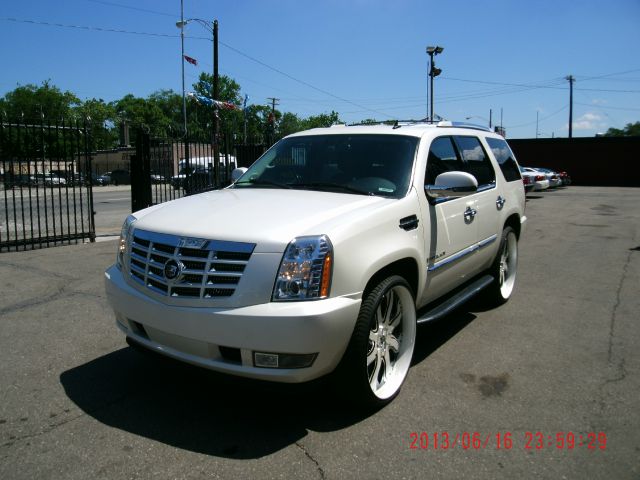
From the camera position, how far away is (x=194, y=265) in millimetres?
2994

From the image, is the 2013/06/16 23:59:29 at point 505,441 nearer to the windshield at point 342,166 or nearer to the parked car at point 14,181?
the windshield at point 342,166

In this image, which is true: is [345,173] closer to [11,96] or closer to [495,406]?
[495,406]

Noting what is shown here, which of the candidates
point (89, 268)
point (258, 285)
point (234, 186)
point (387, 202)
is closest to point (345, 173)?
point (387, 202)

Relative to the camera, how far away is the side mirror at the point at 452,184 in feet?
12.4

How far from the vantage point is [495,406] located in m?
3.45

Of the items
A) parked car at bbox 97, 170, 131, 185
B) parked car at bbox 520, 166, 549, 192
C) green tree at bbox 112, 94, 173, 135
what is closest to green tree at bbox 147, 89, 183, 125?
green tree at bbox 112, 94, 173, 135

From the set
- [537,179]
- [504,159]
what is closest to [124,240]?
[504,159]

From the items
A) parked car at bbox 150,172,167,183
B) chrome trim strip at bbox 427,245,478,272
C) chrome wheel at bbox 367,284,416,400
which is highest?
parked car at bbox 150,172,167,183

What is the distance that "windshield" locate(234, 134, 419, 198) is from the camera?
394 cm

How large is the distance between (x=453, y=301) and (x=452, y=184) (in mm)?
1136

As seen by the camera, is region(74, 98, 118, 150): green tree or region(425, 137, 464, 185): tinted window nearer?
region(425, 137, 464, 185): tinted window

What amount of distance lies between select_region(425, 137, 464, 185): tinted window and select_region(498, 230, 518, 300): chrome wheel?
5.06ft

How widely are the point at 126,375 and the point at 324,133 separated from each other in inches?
103

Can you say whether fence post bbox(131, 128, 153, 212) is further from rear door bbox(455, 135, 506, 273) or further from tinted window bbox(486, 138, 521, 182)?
rear door bbox(455, 135, 506, 273)
